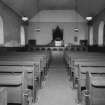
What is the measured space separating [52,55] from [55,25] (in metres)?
4.77

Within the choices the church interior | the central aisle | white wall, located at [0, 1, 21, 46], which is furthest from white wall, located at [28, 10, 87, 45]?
the central aisle

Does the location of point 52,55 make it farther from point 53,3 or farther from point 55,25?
point 55,25

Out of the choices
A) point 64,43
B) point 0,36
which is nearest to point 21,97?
point 0,36

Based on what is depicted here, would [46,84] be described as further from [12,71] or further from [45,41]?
[45,41]

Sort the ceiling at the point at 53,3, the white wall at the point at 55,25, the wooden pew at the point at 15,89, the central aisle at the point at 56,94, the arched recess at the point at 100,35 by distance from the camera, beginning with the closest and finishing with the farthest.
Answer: the wooden pew at the point at 15,89, the central aisle at the point at 56,94, the ceiling at the point at 53,3, the arched recess at the point at 100,35, the white wall at the point at 55,25

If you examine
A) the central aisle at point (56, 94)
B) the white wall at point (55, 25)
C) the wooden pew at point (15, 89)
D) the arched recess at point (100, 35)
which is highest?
the white wall at point (55, 25)

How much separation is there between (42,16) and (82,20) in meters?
4.02

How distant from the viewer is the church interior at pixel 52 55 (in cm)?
232

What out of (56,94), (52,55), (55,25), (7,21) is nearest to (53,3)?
(55,25)

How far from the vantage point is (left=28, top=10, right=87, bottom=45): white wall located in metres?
15.2

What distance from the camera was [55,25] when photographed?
15.4m

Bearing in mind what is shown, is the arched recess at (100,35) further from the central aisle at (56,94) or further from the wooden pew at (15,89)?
the wooden pew at (15,89)

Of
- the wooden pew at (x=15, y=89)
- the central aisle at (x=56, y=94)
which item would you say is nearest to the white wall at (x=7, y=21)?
the central aisle at (x=56, y=94)

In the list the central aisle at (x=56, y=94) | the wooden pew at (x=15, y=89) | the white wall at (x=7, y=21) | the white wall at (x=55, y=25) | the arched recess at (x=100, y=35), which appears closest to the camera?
the wooden pew at (x=15, y=89)
